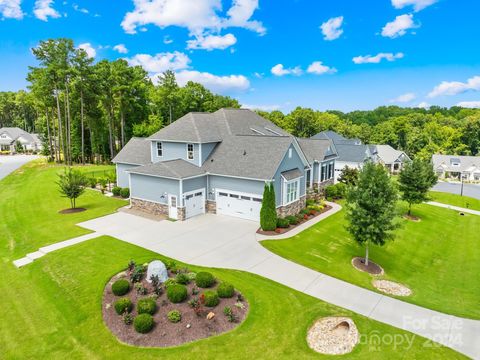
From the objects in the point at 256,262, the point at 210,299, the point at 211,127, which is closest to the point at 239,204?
the point at 256,262

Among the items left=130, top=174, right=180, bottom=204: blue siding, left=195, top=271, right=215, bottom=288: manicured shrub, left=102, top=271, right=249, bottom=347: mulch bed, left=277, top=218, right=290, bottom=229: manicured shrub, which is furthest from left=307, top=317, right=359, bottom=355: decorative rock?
left=130, top=174, right=180, bottom=204: blue siding

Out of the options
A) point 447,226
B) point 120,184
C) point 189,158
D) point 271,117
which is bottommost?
point 447,226

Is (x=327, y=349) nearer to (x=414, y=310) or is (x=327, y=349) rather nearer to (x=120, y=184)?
(x=414, y=310)

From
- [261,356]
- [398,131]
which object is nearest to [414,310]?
[261,356]

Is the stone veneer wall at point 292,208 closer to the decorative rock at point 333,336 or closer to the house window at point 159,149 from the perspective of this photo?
the decorative rock at point 333,336

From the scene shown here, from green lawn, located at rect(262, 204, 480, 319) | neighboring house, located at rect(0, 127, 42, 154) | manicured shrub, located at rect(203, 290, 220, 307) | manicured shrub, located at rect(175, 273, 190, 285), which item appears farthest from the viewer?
neighboring house, located at rect(0, 127, 42, 154)

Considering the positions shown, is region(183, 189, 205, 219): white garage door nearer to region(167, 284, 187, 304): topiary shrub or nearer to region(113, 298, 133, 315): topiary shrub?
region(167, 284, 187, 304): topiary shrub

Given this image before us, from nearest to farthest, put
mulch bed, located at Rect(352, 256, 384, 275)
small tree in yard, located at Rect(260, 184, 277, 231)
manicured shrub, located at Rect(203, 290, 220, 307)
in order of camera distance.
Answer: manicured shrub, located at Rect(203, 290, 220, 307) → mulch bed, located at Rect(352, 256, 384, 275) → small tree in yard, located at Rect(260, 184, 277, 231)
